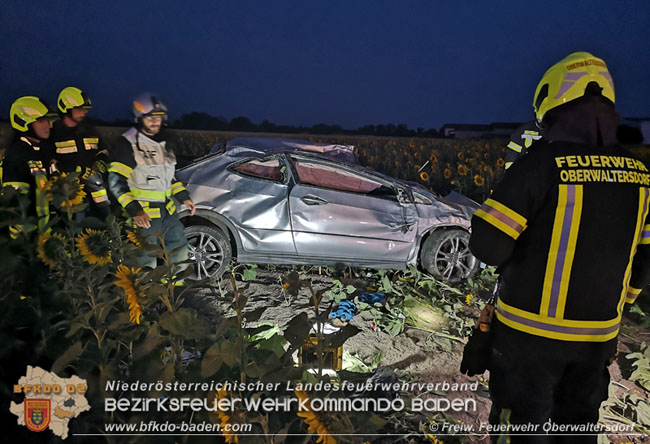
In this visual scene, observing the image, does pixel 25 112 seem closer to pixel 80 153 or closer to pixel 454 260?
pixel 80 153

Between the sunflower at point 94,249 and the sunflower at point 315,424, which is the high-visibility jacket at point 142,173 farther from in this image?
the sunflower at point 315,424

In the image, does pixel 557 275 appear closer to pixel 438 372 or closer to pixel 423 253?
pixel 438 372

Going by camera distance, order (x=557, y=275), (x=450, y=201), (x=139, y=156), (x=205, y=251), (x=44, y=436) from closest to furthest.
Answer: (x=44, y=436) → (x=557, y=275) → (x=139, y=156) → (x=205, y=251) → (x=450, y=201)

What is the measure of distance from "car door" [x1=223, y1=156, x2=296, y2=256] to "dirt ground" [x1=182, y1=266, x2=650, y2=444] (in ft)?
1.72

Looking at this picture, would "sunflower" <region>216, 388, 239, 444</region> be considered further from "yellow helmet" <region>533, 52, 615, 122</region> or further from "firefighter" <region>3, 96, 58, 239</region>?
"firefighter" <region>3, 96, 58, 239</region>

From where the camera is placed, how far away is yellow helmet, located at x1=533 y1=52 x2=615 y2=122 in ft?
5.56

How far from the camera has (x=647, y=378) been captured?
10.5 feet

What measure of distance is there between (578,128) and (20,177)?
14.5 feet

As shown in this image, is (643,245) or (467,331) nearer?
(643,245)

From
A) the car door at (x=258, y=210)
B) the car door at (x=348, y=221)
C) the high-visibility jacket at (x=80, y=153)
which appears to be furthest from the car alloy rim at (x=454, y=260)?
the high-visibility jacket at (x=80, y=153)

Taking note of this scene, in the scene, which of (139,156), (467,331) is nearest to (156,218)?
(139,156)

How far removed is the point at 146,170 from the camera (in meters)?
3.82

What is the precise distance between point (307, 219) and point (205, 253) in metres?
1.26

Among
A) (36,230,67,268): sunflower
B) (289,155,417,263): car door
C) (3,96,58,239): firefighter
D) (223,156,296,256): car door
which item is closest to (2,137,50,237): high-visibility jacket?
(3,96,58,239): firefighter
